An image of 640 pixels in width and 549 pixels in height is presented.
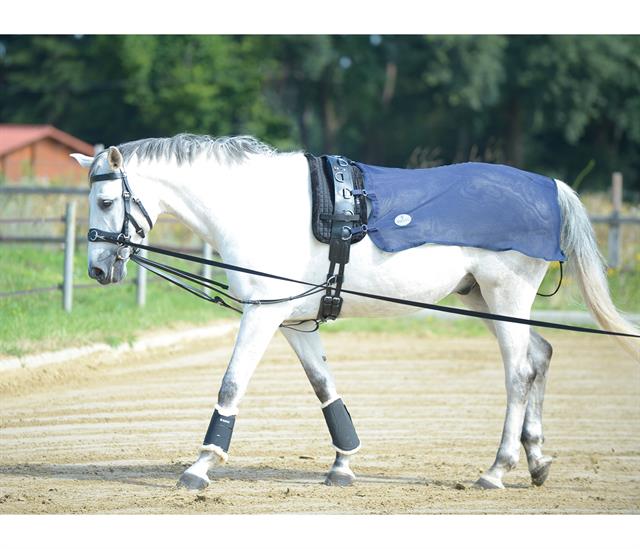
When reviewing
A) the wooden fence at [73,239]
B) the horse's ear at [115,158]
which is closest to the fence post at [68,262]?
the wooden fence at [73,239]

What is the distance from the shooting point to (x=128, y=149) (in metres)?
6.14

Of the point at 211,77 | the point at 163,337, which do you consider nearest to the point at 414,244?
the point at 163,337

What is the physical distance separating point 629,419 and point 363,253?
142 inches

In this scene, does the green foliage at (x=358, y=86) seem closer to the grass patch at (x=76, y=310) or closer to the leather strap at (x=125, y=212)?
the grass patch at (x=76, y=310)

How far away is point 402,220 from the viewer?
6.05 m

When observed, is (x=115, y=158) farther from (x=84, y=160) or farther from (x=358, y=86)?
(x=358, y=86)

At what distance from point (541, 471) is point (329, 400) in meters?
1.34

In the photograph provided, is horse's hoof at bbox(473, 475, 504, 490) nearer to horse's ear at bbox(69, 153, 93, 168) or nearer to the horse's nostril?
the horse's nostril

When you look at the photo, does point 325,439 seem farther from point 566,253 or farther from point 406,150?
point 406,150

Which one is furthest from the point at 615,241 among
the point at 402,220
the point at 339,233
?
the point at 339,233

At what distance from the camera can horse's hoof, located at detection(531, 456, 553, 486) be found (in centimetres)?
630

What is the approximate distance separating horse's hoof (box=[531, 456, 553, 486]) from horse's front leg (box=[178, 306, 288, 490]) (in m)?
1.82

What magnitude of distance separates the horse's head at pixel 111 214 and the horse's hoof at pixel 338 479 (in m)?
1.76

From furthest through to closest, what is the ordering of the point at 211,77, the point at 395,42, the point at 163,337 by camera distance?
the point at 395,42, the point at 211,77, the point at 163,337
